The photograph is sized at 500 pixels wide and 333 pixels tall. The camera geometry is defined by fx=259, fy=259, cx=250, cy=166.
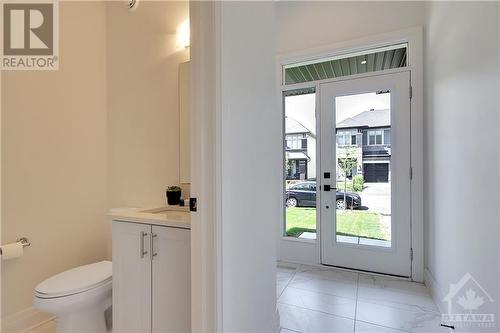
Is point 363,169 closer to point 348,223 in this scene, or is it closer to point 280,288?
point 348,223

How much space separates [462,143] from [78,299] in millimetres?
2568

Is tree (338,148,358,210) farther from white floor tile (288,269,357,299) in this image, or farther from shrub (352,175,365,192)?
white floor tile (288,269,357,299)

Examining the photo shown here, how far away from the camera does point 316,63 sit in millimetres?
3012

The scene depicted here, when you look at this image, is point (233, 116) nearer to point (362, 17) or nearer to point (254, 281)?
point (254, 281)

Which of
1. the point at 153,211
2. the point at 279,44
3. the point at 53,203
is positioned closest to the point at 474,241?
the point at 153,211

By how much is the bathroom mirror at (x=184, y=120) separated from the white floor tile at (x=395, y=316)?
176cm

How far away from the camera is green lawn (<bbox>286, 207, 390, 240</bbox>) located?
9.00ft

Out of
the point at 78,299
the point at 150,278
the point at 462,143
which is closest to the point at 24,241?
the point at 78,299

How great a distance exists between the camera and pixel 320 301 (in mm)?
2217

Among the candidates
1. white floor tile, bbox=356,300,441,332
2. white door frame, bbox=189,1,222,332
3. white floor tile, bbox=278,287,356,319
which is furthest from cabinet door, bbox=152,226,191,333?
white floor tile, bbox=356,300,441,332

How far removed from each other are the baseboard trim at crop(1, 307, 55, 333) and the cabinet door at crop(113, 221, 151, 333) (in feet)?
2.90

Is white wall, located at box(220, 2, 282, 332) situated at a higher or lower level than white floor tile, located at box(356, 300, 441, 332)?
higher

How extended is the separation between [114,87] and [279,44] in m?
1.91

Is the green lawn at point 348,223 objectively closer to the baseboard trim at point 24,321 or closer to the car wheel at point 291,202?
the car wheel at point 291,202
